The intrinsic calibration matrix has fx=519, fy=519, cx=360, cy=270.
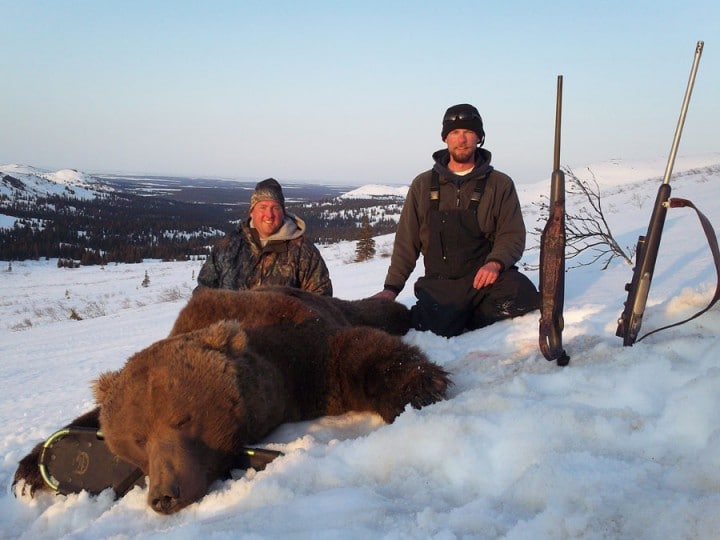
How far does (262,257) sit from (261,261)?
4cm

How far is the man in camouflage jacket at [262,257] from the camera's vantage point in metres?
5.18

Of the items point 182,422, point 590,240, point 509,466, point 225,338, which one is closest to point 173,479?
point 182,422

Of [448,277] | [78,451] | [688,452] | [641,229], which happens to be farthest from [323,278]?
[641,229]

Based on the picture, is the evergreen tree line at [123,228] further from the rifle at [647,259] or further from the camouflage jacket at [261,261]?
the rifle at [647,259]

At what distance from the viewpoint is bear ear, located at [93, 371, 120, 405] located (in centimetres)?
240

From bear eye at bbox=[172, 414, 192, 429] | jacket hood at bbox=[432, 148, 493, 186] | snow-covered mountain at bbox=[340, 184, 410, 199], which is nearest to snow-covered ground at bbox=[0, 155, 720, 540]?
bear eye at bbox=[172, 414, 192, 429]

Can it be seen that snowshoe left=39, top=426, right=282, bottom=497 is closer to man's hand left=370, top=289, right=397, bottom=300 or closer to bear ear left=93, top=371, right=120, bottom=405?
bear ear left=93, top=371, right=120, bottom=405

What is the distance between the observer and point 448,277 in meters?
4.71

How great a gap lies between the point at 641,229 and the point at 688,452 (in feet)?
34.0

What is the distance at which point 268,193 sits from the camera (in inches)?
202

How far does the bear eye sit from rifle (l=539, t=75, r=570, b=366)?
1.75m

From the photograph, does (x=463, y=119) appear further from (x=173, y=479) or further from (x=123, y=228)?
(x=123, y=228)

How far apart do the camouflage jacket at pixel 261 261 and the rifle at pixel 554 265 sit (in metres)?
2.87

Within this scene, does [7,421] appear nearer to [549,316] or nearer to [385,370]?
[385,370]
